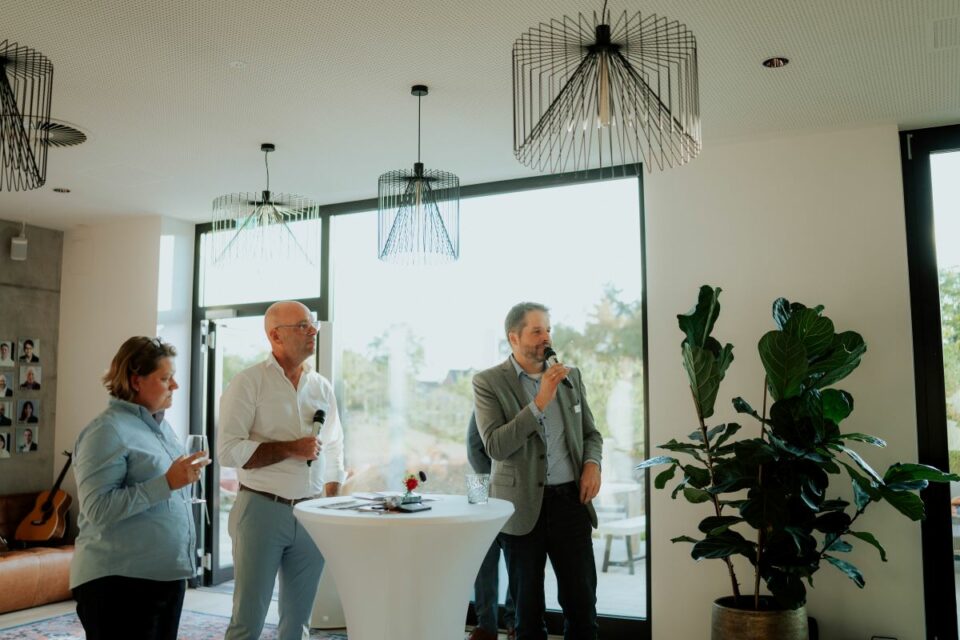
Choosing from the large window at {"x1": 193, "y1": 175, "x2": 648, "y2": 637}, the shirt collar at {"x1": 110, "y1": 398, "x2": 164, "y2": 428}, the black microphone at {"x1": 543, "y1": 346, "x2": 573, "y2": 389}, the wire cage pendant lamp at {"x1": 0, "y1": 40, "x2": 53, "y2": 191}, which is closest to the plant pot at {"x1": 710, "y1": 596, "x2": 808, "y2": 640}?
the large window at {"x1": 193, "y1": 175, "x2": 648, "y2": 637}

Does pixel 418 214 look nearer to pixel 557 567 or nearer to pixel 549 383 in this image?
pixel 549 383

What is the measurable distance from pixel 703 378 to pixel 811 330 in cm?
52

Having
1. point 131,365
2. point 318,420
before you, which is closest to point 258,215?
point 318,420

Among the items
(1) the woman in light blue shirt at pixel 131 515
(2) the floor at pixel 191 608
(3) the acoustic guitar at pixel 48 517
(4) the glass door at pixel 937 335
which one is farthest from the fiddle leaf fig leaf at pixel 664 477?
(3) the acoustic guitar at pixel 48 517

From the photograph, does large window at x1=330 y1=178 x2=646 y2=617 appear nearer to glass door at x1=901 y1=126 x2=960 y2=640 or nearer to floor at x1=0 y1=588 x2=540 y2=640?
floor at x1=0 y1=588 x2=540 y2=640

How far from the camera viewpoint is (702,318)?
397cm

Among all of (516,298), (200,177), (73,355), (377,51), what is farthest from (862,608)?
(73,355)

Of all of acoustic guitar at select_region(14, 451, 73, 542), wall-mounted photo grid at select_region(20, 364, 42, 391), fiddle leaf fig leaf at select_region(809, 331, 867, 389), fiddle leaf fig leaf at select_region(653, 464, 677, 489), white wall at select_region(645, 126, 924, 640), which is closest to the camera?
fiddle leaf fig leaf at select_region(809, 331, 867, 389)

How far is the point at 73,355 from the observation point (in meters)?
6.79

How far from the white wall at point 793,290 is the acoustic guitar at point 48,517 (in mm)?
4228

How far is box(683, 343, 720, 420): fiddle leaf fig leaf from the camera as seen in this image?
3932mm

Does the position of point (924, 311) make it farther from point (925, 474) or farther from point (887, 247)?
point (925, 474)

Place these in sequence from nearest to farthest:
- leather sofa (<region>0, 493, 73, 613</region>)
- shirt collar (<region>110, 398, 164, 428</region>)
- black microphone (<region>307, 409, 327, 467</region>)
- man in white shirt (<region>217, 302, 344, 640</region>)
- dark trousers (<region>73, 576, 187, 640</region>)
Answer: dark trousers (<region>73, 576, 187, 640</region>) → shirt collar (<region>110, 398, 164, 428</region>) → man in white shirt (<region>217, 302, 344, 640</region>) → black microphone (<region>307, 409, 327, 467</region>) → leather sofa (<region>0, 493, 73, 613</region>)

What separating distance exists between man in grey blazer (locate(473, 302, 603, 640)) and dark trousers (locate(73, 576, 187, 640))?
142 cm
